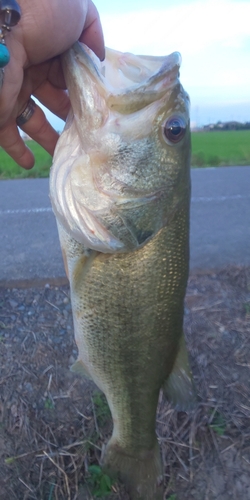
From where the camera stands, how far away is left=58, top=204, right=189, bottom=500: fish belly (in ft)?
5.34

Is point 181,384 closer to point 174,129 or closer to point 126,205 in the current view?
point 126,205

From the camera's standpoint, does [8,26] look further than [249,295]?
No

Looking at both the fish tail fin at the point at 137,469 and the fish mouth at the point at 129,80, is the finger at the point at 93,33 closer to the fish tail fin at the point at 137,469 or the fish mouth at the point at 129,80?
the fish mouth at the point at 129,80

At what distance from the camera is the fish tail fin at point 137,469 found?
1960 mm

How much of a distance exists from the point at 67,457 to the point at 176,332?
1.07 meters

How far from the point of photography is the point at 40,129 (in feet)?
7.13

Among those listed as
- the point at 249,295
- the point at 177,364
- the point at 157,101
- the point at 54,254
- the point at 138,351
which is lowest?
the point at 54,254

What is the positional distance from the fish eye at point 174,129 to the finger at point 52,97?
0.69 meters

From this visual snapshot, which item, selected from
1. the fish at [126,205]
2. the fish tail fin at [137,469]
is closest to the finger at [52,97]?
the fish at [126,205]

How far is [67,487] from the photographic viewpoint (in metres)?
2.23

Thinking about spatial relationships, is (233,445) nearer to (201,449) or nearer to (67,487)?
(201,449)

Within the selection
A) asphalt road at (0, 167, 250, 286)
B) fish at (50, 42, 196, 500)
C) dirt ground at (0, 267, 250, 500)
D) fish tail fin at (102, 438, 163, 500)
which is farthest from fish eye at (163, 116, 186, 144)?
asphalt road at (0, 167, 250, 286)

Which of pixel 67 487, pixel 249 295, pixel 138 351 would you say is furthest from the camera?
pixel 249 295

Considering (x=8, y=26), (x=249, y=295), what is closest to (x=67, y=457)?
(x=249, y=295)
